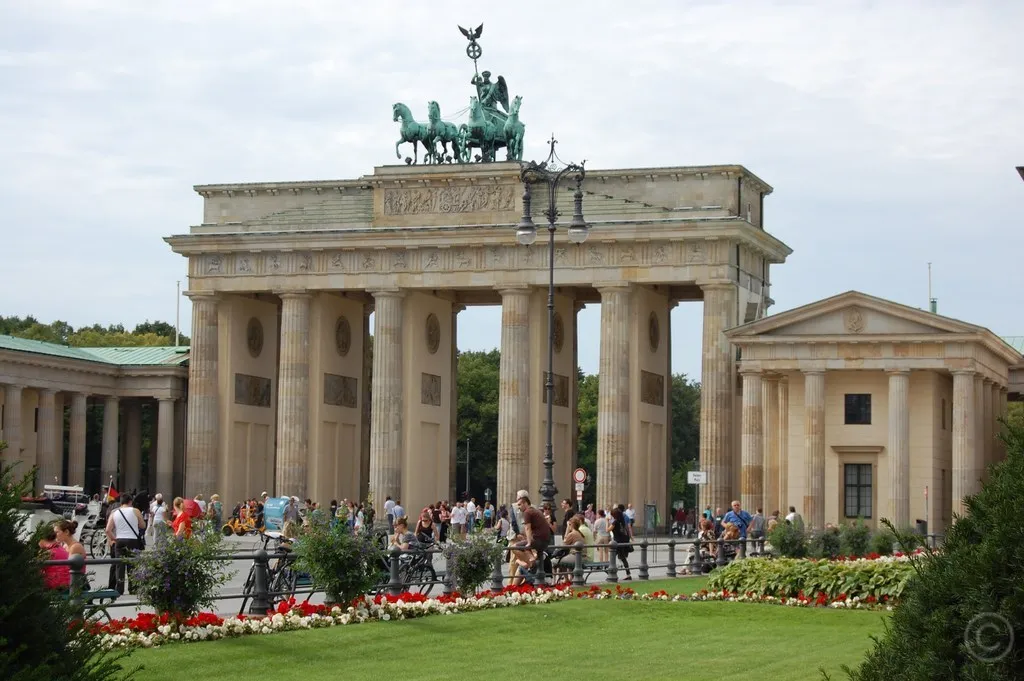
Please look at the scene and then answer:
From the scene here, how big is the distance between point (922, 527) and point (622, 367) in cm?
2164

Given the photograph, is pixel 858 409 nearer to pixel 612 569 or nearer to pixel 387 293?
pixel 387 293

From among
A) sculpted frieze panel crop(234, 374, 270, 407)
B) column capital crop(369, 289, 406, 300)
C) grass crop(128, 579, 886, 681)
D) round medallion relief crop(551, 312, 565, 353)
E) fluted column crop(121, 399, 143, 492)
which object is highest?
column capital crop(369, 289, 406, 300)

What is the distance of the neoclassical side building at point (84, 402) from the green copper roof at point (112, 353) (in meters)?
0.05

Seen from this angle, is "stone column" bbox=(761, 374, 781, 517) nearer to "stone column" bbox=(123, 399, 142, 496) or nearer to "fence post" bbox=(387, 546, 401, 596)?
"fence post" bbox=(387, 546, 401, 596)

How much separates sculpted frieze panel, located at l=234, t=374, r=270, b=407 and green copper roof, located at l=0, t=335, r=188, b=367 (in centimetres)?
728

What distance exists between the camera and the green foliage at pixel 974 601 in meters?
10.3

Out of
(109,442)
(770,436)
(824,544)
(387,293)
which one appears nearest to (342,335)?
(387,293)

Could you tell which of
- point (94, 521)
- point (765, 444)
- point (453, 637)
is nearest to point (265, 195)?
point (765, 444)

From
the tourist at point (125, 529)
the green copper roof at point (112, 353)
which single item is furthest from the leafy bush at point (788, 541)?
the green copper roof at point (112, 353)

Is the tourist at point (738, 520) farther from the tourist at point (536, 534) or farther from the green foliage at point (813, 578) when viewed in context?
the tourist at point (536, 534)

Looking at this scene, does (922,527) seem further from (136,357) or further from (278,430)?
(136,357)

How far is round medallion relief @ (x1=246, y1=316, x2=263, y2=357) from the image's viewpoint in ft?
281

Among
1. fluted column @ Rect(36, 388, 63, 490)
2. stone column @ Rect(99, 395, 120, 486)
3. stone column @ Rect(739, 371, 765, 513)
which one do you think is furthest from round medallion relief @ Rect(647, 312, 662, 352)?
fluted column @ Rect(36, 388, 63, 490)

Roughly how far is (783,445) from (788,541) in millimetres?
24351
